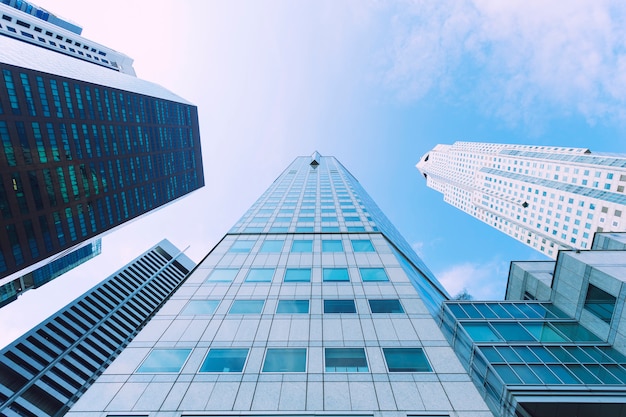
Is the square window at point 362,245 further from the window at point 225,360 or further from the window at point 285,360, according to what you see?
the window at point 225,360

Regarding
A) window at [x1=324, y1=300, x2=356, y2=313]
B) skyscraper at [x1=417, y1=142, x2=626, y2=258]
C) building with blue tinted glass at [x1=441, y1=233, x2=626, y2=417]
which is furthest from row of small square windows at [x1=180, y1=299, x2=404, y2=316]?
skyscraper at [x1=417, y1=142, x2=626, y2=258]

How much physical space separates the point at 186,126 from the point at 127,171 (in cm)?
4871

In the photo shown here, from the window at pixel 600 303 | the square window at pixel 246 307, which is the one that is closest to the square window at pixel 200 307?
the square window at pixel 246 307

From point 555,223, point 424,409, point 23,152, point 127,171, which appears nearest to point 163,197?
point 127,171

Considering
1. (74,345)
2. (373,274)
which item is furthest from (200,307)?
(74,345)

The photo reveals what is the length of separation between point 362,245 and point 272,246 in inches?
377

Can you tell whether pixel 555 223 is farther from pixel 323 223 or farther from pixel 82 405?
pixel 82 405

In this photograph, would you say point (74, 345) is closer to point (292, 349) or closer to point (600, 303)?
point (292, 349)

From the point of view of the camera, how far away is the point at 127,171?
92.2 meters

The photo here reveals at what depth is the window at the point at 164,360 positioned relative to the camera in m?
14.4

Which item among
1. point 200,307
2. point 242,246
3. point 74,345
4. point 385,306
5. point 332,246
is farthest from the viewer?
point 74,345

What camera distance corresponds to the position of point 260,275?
23516mm

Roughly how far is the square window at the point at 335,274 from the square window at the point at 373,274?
4.51 feet

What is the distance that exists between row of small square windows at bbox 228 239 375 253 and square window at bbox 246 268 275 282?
3.88m
